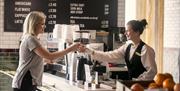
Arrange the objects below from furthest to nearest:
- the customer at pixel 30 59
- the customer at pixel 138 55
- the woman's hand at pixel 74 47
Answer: the woman's hand at pixel 74 47 < the customer at pixel 30 59 < the customer at pixel 138 55

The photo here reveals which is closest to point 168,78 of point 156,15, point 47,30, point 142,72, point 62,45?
point 142,72

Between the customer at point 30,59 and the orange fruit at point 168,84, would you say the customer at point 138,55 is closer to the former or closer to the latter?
the customer at point 30,59

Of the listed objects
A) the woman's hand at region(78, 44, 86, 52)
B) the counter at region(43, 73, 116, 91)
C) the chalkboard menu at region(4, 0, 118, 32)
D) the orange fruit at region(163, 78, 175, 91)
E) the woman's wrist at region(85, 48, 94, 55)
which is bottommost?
the counter at region(43, 73, 116, 91)

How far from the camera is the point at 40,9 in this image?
6086 millimetres

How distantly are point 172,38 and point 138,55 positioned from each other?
362mm

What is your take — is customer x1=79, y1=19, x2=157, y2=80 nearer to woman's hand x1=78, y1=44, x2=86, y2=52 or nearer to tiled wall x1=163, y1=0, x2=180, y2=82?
woman's hand x1=78, y1=44, x2=86, y2=52

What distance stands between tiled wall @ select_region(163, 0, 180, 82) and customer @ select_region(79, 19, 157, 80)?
15 centimetres

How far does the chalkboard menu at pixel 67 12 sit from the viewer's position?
5.99 metres

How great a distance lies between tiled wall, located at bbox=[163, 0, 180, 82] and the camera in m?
3.45

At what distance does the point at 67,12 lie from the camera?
6.22 m

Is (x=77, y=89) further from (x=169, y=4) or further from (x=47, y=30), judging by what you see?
(x=47, y=30)

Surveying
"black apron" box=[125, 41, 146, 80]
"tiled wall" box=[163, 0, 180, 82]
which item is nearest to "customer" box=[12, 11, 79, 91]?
"black apron" box=[125, 41, 146, 80]

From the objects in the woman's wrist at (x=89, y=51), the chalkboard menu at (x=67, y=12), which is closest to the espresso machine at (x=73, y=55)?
the woman's wrist at (x=89, y=51)

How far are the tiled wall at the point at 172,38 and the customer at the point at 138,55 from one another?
0.50 feet
